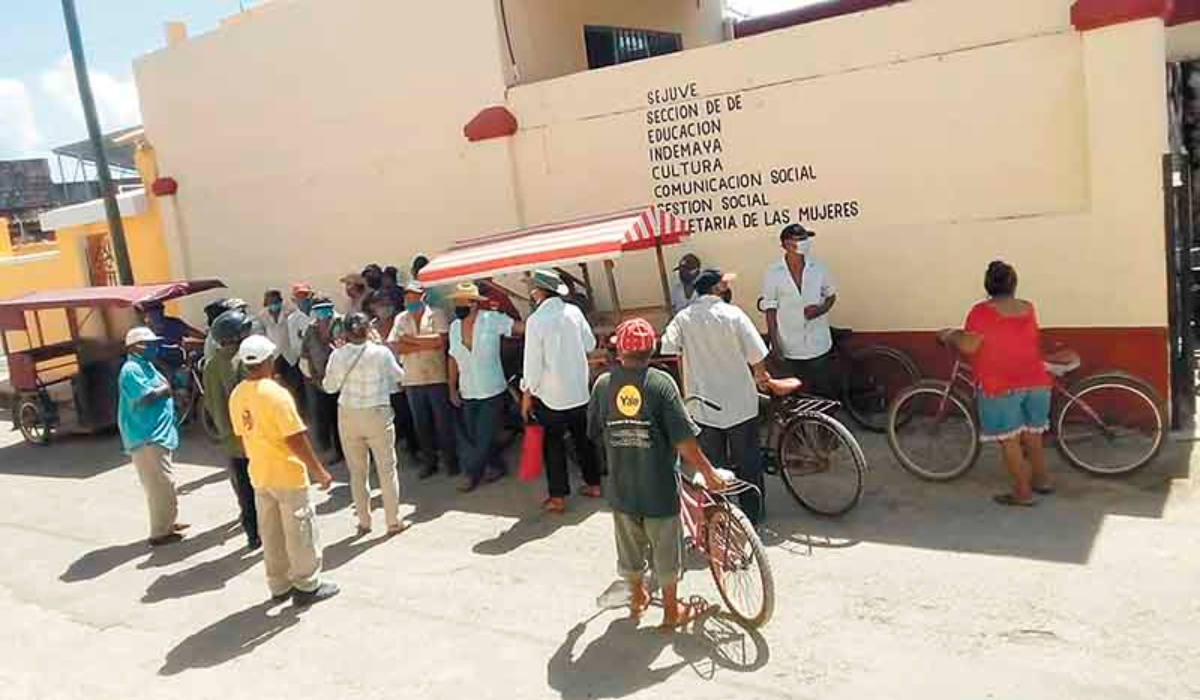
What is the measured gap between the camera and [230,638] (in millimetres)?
5785

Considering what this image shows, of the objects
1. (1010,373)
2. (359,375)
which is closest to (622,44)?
(359,375)

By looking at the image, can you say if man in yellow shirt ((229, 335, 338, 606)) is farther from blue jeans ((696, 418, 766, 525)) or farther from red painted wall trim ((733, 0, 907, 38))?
red painted wall trim ((733, 0, 907, 38))

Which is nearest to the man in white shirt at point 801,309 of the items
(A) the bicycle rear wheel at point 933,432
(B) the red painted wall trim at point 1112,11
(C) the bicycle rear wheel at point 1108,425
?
(A) the bicycle rear wheel at point 933,432

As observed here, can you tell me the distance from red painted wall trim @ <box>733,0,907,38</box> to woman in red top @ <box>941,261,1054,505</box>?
8.23 meters

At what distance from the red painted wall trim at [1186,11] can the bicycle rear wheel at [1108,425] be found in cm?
585

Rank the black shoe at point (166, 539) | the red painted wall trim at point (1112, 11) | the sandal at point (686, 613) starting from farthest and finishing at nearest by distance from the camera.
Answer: the black shoe at point (166, 539), the red painted wall trim at point (1112, 11), the sandal at point (686, 613)

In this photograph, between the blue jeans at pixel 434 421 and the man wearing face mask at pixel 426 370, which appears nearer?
the man wearing face mask at pixel 426 370

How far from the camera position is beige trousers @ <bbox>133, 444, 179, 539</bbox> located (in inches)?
301

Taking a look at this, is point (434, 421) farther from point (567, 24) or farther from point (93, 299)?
point (567, 24)

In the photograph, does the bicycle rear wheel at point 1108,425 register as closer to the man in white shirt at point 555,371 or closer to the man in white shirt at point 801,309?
the man in white shirt at point 801,309

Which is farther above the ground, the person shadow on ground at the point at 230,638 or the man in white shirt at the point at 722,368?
the man in white shirt at the point at 722,368

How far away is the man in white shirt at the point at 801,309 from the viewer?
787 centimetres

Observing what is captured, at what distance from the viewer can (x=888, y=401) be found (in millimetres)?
8547

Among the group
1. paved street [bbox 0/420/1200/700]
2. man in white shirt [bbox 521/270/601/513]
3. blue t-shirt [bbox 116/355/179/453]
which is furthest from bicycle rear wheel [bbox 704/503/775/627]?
blue t-shirt [bbox 116/355/179/453]
